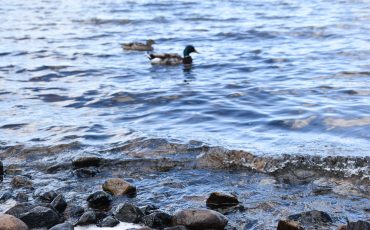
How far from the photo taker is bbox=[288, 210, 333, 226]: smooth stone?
17.8 ft

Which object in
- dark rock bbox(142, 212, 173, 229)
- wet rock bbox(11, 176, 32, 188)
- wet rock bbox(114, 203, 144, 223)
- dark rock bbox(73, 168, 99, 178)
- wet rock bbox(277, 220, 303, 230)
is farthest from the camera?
dark rock bbox(73, 168, 99, 178)

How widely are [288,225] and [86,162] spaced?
9.54ft

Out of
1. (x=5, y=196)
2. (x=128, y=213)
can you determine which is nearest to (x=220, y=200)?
(x=128, y=213)

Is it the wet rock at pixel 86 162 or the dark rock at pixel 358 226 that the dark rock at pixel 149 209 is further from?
the dark rock at pixel 358 226

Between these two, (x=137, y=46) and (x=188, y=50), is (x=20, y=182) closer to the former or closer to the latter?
(x=188, y=50)

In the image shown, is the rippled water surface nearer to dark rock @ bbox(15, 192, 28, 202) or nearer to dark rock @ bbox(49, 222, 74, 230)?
dark rock @ bbox(15, 192, 28, 202)

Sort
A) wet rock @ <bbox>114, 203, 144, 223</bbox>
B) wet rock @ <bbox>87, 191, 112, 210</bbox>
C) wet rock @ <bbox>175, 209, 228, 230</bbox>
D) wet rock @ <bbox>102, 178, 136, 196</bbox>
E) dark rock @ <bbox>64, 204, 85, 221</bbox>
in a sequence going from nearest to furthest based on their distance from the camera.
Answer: wet rock @ <bbox>175, 209, 228, 230</bbox> → wet rock @ <bbox>114, 203, 144, 223</bbox> → dark rock @ <bbox>64, 204, 85, 221</bbox> → wet rock @ <bbox>87, 191, 112, 210</bbox> → wet rock @ <bbox>102, 178, 136, 196</bbox>

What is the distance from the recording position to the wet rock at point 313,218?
5.41m

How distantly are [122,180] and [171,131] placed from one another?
2408 mm

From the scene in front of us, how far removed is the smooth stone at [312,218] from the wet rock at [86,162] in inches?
104

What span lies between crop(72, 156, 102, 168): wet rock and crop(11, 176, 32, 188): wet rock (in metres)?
0.68

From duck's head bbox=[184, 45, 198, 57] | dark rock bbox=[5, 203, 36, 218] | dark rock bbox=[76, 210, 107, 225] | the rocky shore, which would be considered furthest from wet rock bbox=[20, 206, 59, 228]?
A: duck's head bbox=[184, 45, 198, 57]

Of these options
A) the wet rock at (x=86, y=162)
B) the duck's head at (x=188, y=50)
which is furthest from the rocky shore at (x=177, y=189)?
the duck's head at (x=188, y=50)

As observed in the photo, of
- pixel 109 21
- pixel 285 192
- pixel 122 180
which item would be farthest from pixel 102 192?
pixel 109 21
